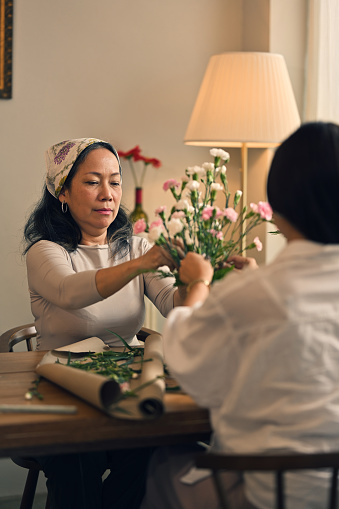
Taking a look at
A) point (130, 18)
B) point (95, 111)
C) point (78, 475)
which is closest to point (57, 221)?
point (78, 475)

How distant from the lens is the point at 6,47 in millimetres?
3074

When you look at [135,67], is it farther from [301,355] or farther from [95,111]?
[301,355]

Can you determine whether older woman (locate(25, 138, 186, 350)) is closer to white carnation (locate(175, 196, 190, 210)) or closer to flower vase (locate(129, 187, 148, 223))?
white carnation (locate(175, 196, 190, 210))

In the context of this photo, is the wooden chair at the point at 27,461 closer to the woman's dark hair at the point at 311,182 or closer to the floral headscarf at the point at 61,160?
the floral headscarf at the point at 61,160

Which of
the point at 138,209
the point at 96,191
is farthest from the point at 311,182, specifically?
the point at 138,209

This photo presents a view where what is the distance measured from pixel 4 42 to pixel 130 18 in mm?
648

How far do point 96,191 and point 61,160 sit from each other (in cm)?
17

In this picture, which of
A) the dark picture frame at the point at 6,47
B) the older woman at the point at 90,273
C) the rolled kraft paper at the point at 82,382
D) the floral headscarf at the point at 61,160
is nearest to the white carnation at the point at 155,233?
the older woman at the point at 90,273

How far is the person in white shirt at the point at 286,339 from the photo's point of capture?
1.11 meters

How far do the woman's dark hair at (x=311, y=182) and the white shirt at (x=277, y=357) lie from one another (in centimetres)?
4

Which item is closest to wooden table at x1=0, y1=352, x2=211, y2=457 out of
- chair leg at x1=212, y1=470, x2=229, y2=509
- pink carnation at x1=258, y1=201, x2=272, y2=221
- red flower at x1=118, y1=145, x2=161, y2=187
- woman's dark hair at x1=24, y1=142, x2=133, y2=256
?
chair leg at x1=212, y1=470, x2=229, y2=509

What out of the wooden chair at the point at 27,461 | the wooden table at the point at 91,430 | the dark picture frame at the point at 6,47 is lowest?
the wooden chair at the point at 27,461

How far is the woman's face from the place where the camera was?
2154 mm

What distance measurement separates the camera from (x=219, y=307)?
3.72 feet
